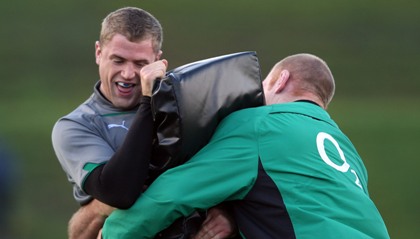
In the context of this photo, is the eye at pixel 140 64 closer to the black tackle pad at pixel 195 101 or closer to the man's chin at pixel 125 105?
the man's chin at pixel 125 105

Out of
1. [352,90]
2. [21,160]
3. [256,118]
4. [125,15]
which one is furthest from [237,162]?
[352,90]

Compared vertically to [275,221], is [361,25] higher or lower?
lower

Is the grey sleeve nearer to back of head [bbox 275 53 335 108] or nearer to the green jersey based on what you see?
the green jersey

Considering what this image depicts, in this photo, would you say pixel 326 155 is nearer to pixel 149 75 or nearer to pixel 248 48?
pixel 149 75

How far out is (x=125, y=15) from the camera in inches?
141

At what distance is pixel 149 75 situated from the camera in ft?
10.8

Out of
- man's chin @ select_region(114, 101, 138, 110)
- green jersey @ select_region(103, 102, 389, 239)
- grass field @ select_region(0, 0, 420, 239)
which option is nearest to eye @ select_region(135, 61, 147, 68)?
man's chin @ select_region(114, 101, 138, 110)

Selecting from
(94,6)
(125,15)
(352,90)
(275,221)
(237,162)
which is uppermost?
(125,15)

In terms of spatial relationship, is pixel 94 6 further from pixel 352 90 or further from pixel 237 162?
pixel 237 162

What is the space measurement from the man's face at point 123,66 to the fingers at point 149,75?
19 centimetres

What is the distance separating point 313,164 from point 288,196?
0.16 m

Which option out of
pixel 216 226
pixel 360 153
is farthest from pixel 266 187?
pixel 360 153

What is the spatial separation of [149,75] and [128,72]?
27 centimetres

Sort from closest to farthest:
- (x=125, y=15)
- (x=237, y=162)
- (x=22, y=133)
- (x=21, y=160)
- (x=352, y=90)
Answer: (x=237, y=162) < (x=125, y=15) < (x=21, y=160) < (x=22, y=133) < (x=352, y=90)
